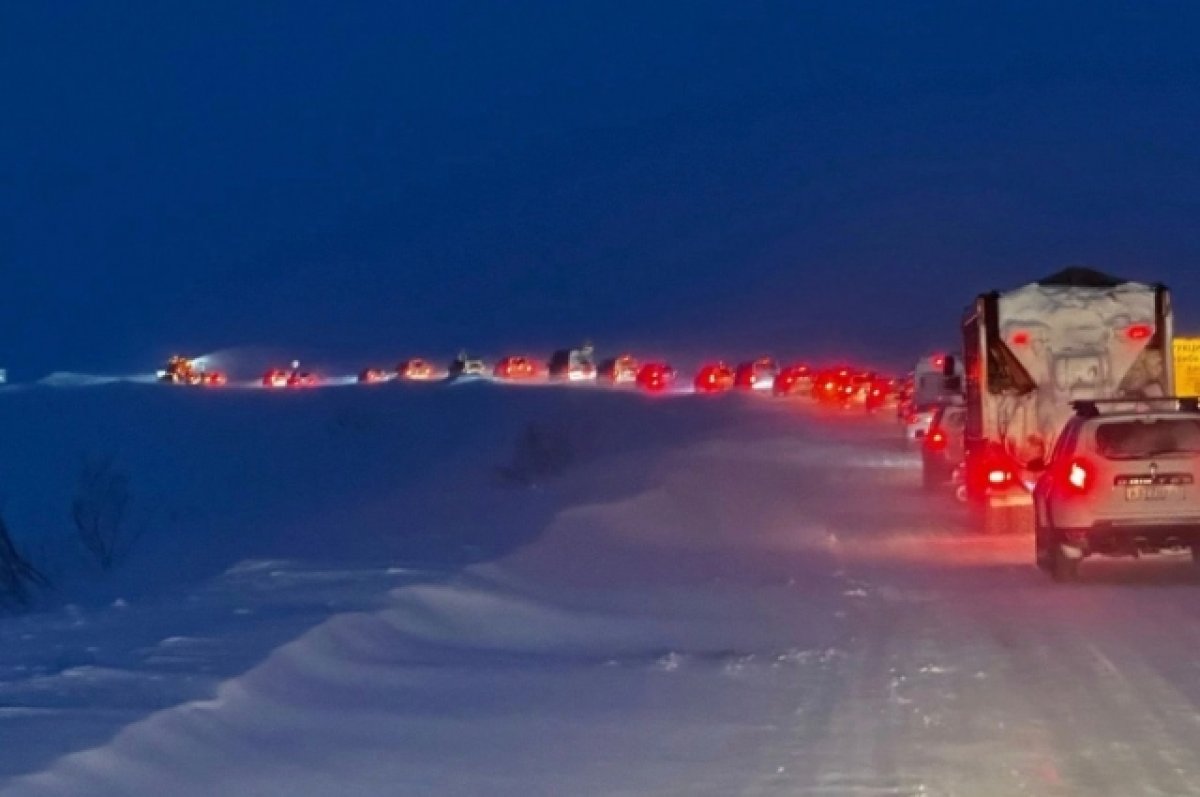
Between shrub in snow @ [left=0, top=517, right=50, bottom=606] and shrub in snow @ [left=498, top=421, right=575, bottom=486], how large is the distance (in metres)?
17.0

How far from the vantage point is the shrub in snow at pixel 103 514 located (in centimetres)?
3516

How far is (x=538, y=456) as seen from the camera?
50.4m

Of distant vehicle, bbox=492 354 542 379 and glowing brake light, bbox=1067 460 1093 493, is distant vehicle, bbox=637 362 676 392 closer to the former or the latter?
distant vehicle, bbox=492 354 542 379

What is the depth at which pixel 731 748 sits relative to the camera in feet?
37.0

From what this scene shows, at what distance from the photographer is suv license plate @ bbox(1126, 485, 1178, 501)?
20359mm

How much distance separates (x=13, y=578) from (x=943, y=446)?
16.4m

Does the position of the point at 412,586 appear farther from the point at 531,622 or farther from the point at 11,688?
the point at 11,688

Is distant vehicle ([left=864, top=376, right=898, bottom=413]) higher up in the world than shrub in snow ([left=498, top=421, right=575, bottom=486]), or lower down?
higher up

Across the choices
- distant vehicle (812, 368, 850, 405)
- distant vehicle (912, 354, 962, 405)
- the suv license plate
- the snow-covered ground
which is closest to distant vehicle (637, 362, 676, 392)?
distant vehicle (812, 368, 850, 405)

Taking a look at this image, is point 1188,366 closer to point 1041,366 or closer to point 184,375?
point 1041,366

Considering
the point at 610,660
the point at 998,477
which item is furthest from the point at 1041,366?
the point at 610,660

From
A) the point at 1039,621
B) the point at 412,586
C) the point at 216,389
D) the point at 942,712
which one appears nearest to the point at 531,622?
the point at 412,586

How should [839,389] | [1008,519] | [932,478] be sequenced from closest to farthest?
[1008,519]
[932,478]
[839,389]

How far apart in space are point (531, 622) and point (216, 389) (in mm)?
70694
